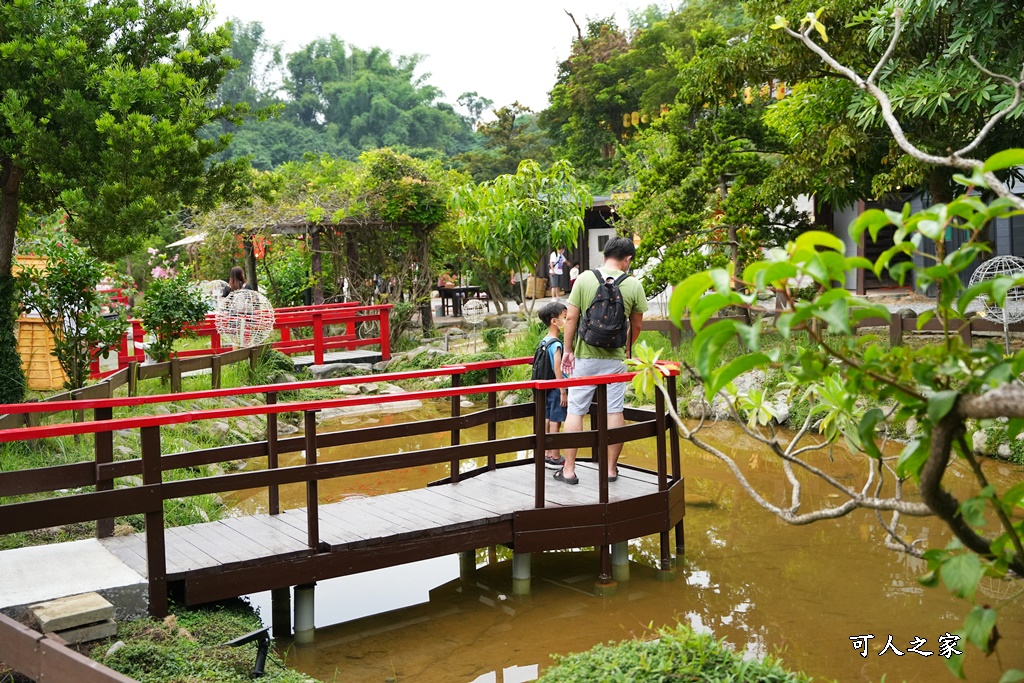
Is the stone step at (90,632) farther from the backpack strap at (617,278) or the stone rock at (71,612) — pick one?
the backpack strap at (617,278)

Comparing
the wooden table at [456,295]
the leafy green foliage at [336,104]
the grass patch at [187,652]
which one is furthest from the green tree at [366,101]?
the grass patch at [187,652]

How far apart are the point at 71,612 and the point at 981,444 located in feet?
28.7

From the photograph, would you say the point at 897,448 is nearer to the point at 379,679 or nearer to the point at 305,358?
the point at 379,679

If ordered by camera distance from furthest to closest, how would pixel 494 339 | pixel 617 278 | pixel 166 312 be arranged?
pixel 494 339 < pixel 166 312 < pixel 617 278

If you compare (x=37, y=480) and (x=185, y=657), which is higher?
(x=37, y=480)

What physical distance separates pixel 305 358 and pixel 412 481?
22.0 feet

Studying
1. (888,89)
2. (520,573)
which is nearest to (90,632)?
(520,573)

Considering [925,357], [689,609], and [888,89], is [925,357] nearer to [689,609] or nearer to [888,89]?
[689,609]

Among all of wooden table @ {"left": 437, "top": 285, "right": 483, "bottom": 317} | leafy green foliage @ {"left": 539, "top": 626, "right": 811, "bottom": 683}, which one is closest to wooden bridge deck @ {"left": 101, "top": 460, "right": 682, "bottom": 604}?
leafy green foliage @ {"left": 539, "top": 626, "right": 811, "bottom": 683}

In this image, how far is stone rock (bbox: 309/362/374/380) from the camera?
14.5m

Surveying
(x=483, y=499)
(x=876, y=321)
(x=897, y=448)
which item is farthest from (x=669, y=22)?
(x=483, y=499)

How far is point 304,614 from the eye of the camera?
17.6 feet

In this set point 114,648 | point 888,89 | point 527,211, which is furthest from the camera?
point 527,211

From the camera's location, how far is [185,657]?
4.05 metres
